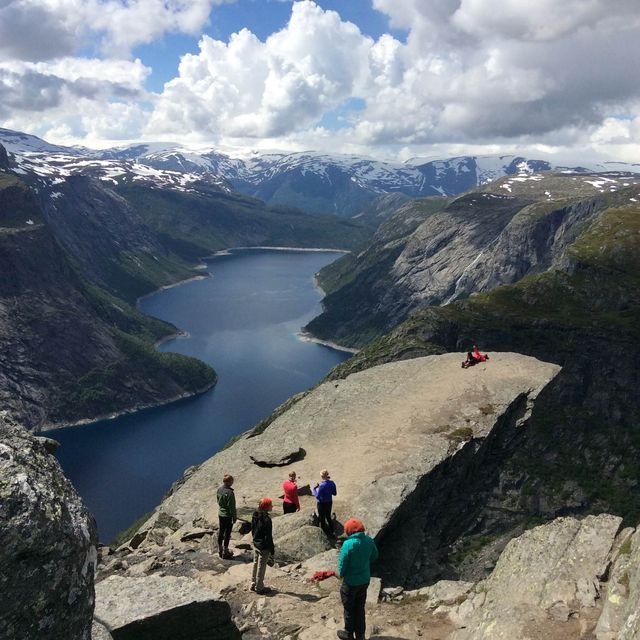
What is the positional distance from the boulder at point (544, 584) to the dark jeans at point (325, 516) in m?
9.18

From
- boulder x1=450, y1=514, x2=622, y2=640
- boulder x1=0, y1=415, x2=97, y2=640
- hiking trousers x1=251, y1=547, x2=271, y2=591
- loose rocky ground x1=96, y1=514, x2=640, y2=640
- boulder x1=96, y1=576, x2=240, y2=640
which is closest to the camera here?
boulder x1=0, y1=415, x2=97, y2=640

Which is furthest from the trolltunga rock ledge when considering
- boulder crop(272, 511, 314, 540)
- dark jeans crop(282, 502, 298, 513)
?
boulder crop(272, 511, 314, 540)

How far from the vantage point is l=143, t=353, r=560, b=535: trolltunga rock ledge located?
35.6 m

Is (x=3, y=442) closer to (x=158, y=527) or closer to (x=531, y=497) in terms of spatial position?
(x=158, y=527)

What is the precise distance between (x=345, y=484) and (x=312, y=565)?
1093 cm

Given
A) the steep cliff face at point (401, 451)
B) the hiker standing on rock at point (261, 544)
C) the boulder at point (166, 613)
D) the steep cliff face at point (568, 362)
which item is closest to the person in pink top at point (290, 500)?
the steep cliff face at point (401, 451)

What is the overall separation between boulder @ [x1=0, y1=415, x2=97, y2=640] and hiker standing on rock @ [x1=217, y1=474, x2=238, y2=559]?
1456cm

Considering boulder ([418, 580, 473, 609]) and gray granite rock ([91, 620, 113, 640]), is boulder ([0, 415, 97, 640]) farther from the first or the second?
boulder ([418, 580, 473, 609])

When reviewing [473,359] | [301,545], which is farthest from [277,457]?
[473,359]

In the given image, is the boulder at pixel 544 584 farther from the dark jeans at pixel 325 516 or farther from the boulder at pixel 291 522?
the boulder at pixel 291 522

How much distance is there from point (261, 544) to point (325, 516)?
26.0 ft

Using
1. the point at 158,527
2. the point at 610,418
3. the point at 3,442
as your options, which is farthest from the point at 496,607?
the point at 610,418

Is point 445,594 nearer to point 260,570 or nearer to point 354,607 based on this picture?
point 354,607

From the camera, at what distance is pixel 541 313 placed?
121812 millimetres
